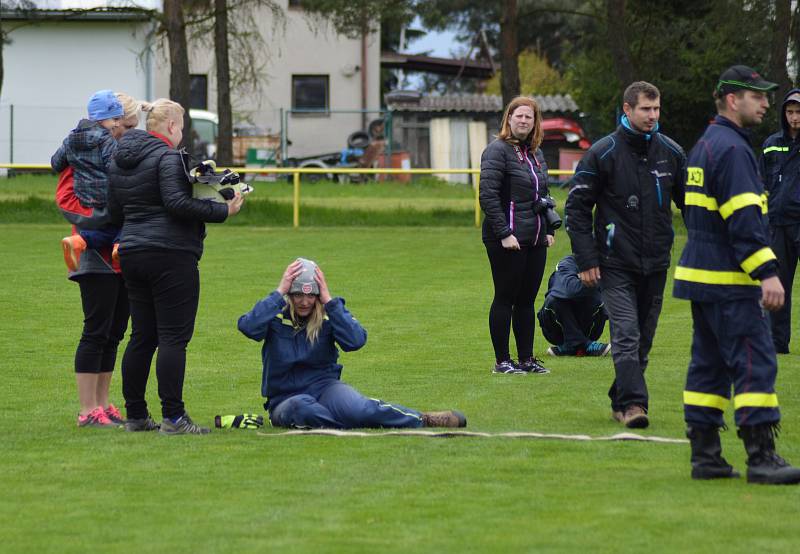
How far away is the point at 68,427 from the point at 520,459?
277 centimetres

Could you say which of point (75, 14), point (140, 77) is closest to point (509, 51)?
point (75, 14)

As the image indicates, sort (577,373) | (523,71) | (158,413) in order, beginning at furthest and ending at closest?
(523,71)
(577,373)
(158,413)

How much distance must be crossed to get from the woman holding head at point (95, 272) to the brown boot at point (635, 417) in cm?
287

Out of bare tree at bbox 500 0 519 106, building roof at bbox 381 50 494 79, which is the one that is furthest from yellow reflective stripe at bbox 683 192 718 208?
building roof at bbox 381 50 494 79

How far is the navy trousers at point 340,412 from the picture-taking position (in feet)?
26.1

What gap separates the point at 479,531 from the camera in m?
5.59

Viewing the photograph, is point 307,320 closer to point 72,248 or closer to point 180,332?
point 180,332

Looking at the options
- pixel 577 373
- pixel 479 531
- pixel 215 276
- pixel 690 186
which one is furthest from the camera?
pixel 215 276

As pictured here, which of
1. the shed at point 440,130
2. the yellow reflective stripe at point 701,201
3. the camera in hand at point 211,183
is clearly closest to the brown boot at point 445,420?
the camera in hand at point 211,183

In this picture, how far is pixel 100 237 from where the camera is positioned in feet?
26.4

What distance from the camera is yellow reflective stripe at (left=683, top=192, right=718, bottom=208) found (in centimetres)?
643

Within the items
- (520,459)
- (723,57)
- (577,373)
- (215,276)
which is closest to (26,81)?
(723,57)

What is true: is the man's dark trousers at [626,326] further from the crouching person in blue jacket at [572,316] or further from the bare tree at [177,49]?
the bare tree at [177,49]

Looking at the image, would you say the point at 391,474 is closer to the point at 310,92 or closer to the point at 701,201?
the point at 701,201
